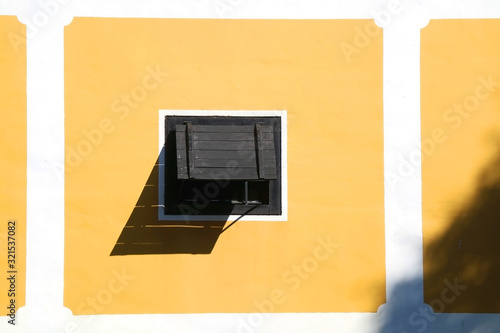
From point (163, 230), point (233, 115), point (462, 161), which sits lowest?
point (163, 230)

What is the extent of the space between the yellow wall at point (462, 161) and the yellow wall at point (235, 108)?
0.62m

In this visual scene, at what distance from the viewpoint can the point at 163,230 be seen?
7.25 metres

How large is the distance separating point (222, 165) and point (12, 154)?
2503mm

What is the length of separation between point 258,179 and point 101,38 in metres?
2.52

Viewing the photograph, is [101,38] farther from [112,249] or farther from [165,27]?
[112,249]

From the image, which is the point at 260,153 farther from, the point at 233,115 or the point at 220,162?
the point at 233,115

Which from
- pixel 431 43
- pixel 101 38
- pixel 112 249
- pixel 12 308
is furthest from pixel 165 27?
pixel 12 308

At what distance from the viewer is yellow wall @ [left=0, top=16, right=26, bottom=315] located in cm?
716

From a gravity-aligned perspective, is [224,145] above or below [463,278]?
above

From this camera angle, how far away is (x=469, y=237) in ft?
24.1

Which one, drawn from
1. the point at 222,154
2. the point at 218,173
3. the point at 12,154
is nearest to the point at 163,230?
the point at 218,173

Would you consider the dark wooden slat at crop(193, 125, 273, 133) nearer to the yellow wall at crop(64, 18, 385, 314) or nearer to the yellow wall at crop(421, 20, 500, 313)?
the yellow wall at crop(64, 18, 385, 314)

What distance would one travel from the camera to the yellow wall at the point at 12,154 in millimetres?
7164

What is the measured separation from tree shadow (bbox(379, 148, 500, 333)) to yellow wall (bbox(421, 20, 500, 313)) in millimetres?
12
